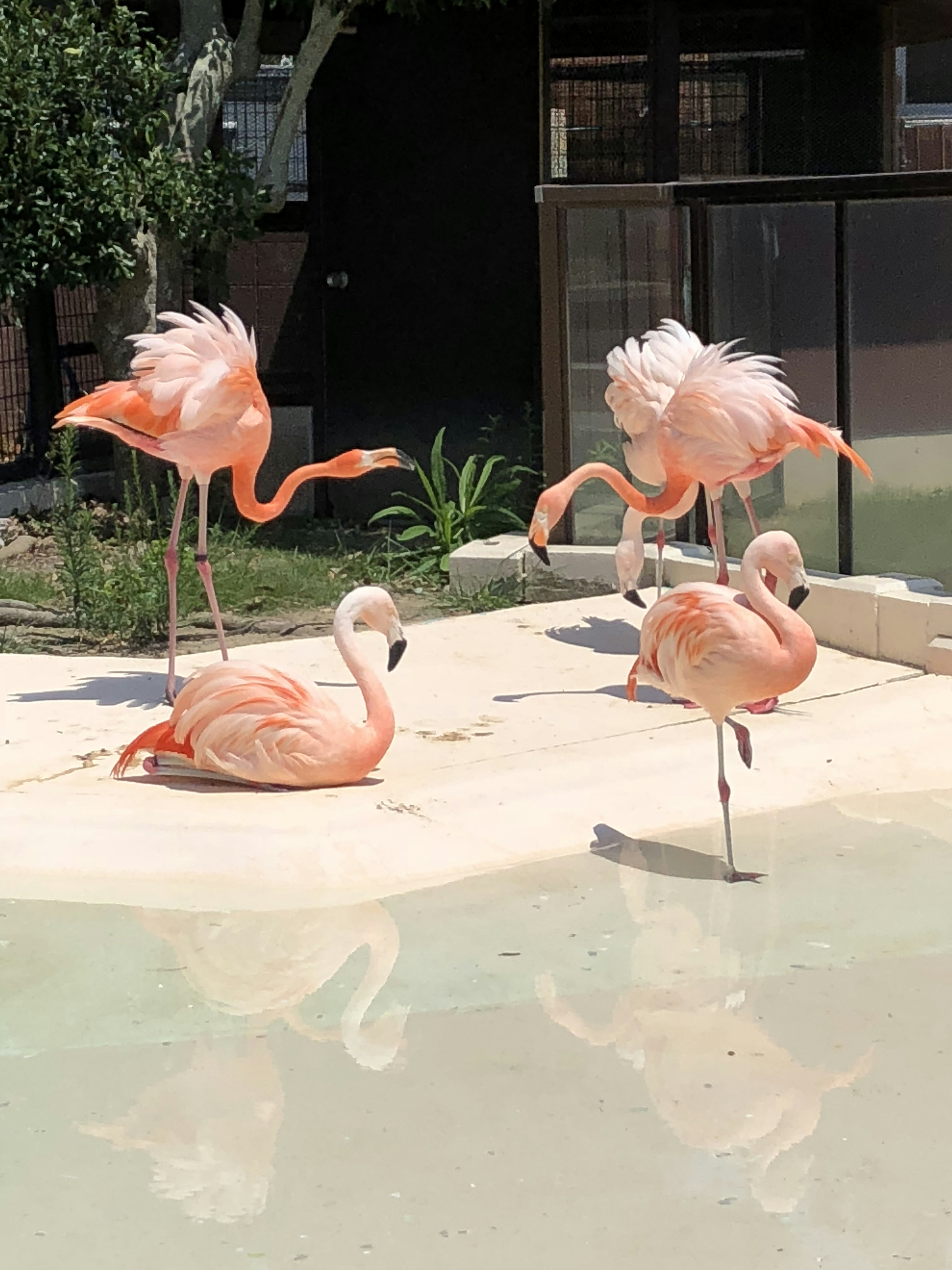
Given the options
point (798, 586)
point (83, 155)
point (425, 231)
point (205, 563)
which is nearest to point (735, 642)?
point (798, 586)

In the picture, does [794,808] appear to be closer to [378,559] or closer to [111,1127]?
[111,1127]

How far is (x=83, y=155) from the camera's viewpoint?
787 cm

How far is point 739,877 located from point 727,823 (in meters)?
0.13

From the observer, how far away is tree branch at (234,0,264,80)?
8.58 meters

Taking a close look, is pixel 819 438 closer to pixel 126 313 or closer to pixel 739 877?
pixel 739 877

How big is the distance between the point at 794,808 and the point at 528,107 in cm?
553

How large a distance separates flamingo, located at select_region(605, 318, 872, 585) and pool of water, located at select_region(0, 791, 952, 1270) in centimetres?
149

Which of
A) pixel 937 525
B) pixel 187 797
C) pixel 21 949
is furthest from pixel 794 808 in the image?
pixel 937 525

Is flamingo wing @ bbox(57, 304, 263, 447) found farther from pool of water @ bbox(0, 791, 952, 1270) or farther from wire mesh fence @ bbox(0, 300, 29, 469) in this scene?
wire mesh fence @ bbox(0, 300, 29, 469)

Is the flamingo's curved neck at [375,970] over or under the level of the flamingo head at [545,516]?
under

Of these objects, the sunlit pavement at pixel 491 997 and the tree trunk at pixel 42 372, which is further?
the tree trunk at pixel 42 372

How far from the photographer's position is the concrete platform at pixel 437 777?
4180 mm

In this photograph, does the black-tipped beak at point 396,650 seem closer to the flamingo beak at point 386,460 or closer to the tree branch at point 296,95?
the flamingo beak at point 386,460

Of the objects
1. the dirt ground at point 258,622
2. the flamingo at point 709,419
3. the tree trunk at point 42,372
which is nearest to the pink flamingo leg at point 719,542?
the flamingo at point 709,419
